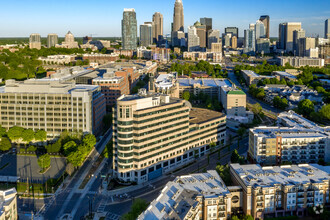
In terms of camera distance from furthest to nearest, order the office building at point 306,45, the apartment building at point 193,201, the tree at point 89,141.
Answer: the office building at point 306,45
the tree at point 89,141
the apartment building at point 193,201

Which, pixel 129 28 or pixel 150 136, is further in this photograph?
pixel 129 28

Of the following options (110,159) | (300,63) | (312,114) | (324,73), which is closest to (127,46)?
(300,63)

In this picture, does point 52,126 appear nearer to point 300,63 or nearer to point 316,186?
point 316,186

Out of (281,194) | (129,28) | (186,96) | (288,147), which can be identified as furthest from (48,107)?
(129,28)

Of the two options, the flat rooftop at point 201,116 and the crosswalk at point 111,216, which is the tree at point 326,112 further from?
the crosswalk at point 111,216

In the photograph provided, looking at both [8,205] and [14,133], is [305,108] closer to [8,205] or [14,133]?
[14,133]

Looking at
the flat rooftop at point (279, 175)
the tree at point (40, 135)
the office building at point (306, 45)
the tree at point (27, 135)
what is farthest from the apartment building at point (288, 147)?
the office building at point (306, 45)
